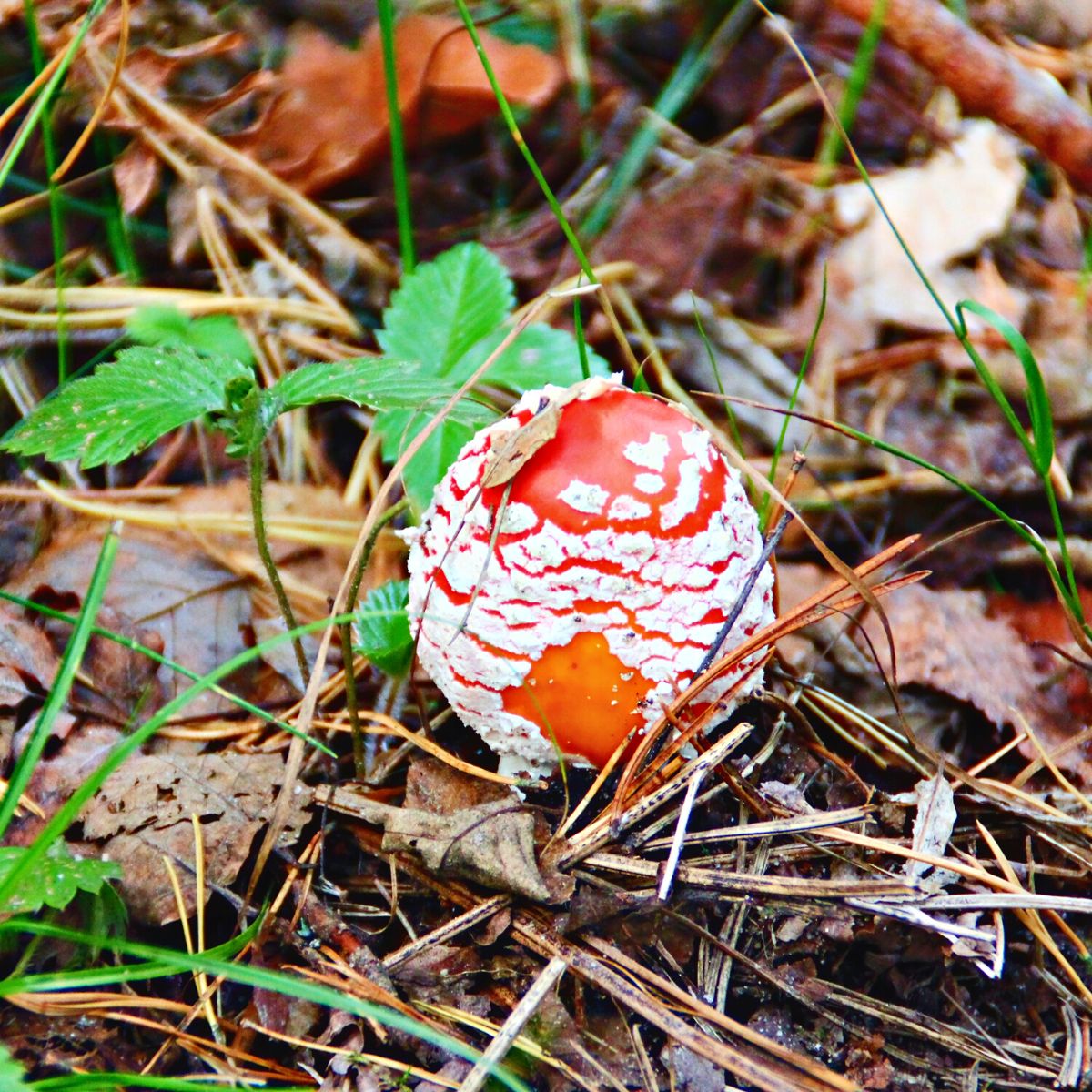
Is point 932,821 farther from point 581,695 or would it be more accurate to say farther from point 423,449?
point 423,449

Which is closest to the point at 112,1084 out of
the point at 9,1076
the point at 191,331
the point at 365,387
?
the point at 9,1076

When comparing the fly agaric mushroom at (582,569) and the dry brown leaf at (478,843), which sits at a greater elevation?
the fly agaric mushroom at (582,569)

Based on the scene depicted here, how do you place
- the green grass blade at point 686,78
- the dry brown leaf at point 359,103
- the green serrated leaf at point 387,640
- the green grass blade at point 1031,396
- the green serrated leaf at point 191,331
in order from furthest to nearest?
1. the green grass blade at point 686,78
2. the dry brown leaf at point 359,103
3. the green serrated leaf at point 191,331
4. the green serrated leaf at point 387,640
5. the green grass blade at point 1031,396

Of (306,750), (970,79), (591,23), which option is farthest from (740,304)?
(306,750)

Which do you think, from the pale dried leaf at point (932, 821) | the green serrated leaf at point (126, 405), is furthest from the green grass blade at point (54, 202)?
the pale dried leaf at point (932, 821)

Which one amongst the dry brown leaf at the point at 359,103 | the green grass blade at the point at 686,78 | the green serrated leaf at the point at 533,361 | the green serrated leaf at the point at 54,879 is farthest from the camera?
the green grass blade at the point at 686,78

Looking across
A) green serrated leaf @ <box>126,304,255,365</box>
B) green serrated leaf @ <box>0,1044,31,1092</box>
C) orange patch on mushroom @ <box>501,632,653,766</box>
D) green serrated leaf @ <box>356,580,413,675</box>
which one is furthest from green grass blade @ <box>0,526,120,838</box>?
green serrated leaf @ <box>126,304,255,365</box>

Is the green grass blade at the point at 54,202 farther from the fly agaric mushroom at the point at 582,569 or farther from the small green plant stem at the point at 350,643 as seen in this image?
the fly agaric mushroom at the point at 582,569

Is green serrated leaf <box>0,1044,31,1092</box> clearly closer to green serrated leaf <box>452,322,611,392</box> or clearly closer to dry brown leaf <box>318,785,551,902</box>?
dry brown leaf <box>318,785,551,902</box>
